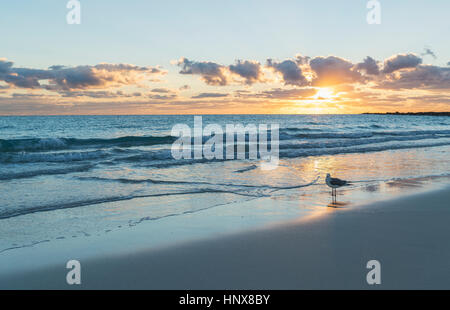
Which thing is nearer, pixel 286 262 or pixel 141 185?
→ pixel 286 262

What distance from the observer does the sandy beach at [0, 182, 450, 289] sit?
427 cm

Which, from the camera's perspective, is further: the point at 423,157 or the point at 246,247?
the point at 423,157

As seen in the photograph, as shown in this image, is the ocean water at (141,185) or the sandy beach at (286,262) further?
the ocean water at (141,185)

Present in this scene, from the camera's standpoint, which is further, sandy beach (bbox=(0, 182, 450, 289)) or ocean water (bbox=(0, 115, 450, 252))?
ocean water (bbox=(0, 115, 450, 252))

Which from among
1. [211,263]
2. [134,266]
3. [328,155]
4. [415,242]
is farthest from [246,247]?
[328,155]

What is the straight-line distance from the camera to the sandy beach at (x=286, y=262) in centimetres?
427

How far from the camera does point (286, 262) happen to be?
475cm

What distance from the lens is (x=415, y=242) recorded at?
539 centimetres

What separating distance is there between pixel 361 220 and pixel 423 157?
13162 mm
